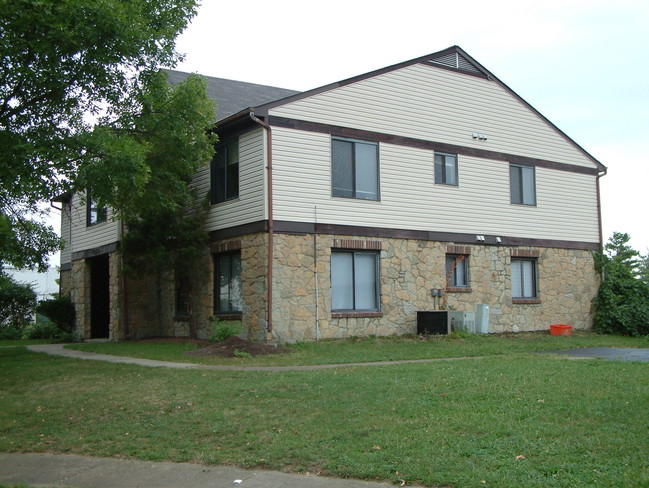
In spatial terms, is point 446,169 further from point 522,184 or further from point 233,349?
point 233,349

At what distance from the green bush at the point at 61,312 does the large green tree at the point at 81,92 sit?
1009 cm

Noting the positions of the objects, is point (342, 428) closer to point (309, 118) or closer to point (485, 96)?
point (309, 118)

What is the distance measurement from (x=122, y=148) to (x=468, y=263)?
11.0m

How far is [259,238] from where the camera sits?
637 inches

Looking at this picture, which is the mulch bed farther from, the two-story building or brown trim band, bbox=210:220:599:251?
brown trim band, bbox=210:220:599:251

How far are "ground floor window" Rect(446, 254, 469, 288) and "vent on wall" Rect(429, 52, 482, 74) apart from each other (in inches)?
225

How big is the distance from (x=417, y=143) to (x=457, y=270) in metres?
3.79

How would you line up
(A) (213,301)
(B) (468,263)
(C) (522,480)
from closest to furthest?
(C) (522,480)
(A) (213,301)
(B) (468,263)

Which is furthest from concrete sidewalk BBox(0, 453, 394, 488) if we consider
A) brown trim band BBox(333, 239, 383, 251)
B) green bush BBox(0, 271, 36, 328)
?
green bush BBox(0, 271, 36, 328)

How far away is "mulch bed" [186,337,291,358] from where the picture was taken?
14.1 m

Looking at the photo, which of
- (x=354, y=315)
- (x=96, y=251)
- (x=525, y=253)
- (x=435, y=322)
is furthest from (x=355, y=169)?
(x=96, y=251)

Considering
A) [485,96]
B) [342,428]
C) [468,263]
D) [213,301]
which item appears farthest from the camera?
[485,96]

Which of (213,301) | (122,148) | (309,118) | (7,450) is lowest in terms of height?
(7,450)

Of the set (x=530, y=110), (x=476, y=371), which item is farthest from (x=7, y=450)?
(x=530, y=110)
